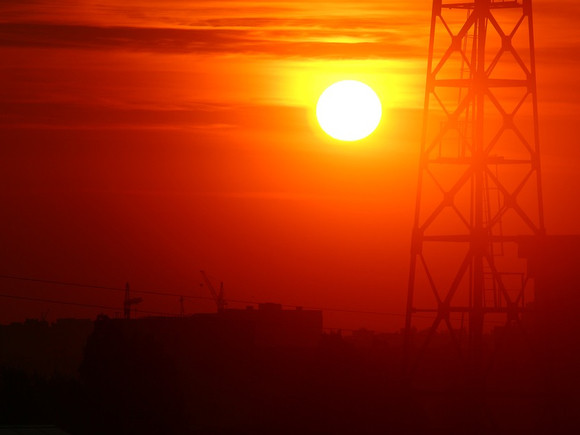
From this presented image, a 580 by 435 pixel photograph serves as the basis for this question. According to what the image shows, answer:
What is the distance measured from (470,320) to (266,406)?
2248cm

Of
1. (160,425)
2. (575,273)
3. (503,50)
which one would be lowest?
(160,425)

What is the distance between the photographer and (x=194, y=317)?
9619 cm

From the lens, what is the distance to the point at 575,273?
42406 millimetres

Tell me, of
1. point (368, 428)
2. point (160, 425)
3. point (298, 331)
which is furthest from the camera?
point (298, 331)

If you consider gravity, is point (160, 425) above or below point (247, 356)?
below

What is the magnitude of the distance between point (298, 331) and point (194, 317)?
9.95 meters

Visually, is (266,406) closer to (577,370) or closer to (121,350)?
(121,350)

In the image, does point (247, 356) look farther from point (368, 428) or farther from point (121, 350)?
point (368, 428)

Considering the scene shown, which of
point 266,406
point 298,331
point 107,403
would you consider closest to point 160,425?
point 107,403

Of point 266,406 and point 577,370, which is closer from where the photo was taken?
point 577,370

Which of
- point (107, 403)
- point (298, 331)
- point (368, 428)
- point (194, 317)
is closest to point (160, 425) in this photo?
point (107, 403)

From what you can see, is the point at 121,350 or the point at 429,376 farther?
the point at 121,350

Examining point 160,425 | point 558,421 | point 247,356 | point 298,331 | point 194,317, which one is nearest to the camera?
point 558,421

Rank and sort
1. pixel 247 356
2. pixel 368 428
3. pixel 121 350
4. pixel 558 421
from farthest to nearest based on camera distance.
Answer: pixel 247 356 → pixel 121 350 → pixel 368 428 → pixel 558 421
